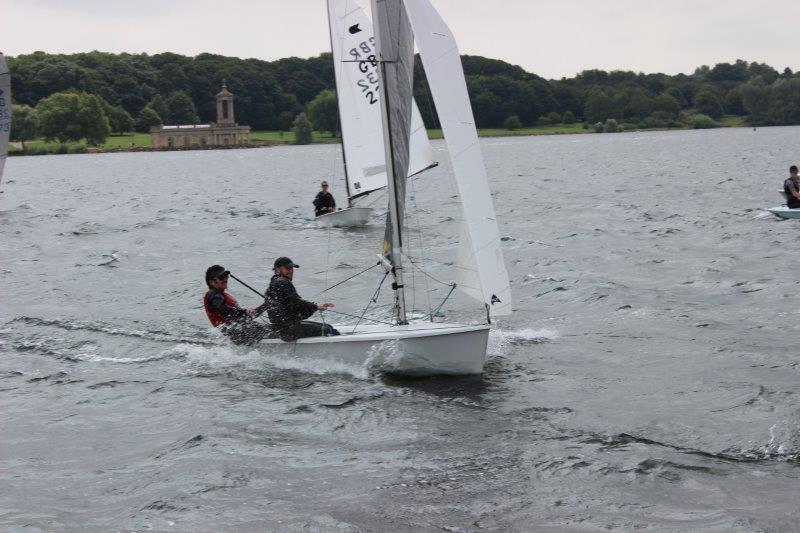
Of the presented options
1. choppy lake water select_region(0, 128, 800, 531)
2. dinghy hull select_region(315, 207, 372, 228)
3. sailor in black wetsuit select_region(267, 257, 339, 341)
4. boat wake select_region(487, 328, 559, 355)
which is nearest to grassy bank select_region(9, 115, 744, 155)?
dinghy hull select_region(315, 207, 372, 228)

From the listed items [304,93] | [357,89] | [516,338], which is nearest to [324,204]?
[357,89]

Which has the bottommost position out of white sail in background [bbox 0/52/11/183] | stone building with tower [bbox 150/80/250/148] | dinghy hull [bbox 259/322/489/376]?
dinghy hull [bbox 259/322/489/376]

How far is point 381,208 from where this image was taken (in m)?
35.7

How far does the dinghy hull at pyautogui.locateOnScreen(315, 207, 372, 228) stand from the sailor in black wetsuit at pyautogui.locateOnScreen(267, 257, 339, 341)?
615 inches

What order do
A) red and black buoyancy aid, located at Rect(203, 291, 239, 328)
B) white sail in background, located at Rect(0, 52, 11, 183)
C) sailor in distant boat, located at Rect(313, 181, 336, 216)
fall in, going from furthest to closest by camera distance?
sailor in distant boat, located at Rect(313, 181, 336, 216) → white sail in background, located at Rect(0, 52, 11, 183) → red and black buoyancy aid, located at Rect(203, 291, 239, 328)

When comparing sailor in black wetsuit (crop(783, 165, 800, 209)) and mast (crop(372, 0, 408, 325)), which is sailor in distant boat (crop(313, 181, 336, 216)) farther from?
mast (crop(372, 0, 408, 325))

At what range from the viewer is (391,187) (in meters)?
11.7

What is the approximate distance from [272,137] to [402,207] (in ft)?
538

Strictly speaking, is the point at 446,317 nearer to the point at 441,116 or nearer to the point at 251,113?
the point at 441,116

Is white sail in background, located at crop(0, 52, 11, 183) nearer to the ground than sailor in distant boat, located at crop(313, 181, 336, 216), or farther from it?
farther from it

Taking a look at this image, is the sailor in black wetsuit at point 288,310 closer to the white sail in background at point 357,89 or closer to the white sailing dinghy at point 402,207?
Result: the white sailing dinghy at point 402,207

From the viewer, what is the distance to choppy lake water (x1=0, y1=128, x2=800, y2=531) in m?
8.25

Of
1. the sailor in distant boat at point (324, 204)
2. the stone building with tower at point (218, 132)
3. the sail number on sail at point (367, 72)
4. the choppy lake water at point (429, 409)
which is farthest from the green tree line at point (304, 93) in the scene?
the choppy lake water at point (429, 409)

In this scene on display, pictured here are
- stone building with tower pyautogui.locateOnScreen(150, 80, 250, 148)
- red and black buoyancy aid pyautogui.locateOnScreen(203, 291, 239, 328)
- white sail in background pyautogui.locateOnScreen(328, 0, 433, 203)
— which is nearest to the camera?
red and black buoyancy aid pyautogui.locateOnScreen(203, 291, 239, 328)
